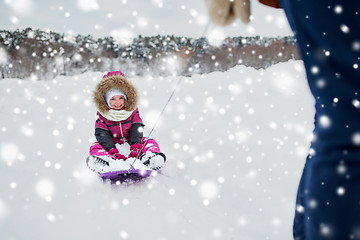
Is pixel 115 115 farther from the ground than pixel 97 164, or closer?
farther from the ground

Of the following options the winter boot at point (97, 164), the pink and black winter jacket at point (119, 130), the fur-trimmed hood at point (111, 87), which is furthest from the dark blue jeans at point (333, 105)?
the fur-trimmed hood at point (111, 87)

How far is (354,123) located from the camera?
0.71 metres

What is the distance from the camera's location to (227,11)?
3.73 ft

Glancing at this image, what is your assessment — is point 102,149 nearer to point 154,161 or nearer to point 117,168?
point 117,168

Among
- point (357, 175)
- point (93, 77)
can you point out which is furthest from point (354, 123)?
point (93, 77)

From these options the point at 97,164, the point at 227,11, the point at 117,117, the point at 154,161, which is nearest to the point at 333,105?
the point at 227,11

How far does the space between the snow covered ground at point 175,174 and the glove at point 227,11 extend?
1.00 metres

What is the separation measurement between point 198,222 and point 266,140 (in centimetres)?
136

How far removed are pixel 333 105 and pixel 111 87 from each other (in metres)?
2.35

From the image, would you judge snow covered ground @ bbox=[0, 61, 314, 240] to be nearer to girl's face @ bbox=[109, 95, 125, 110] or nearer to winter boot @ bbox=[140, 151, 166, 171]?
A: winter boot @ bbox=[140, 151, 166, 171]

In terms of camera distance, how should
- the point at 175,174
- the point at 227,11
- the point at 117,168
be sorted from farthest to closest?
the point at 175,174
the point at 117,168
the point at 227,11

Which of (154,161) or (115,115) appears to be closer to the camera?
(154,161)

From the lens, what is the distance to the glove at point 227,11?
110cm

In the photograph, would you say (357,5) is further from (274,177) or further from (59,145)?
(59,145)
